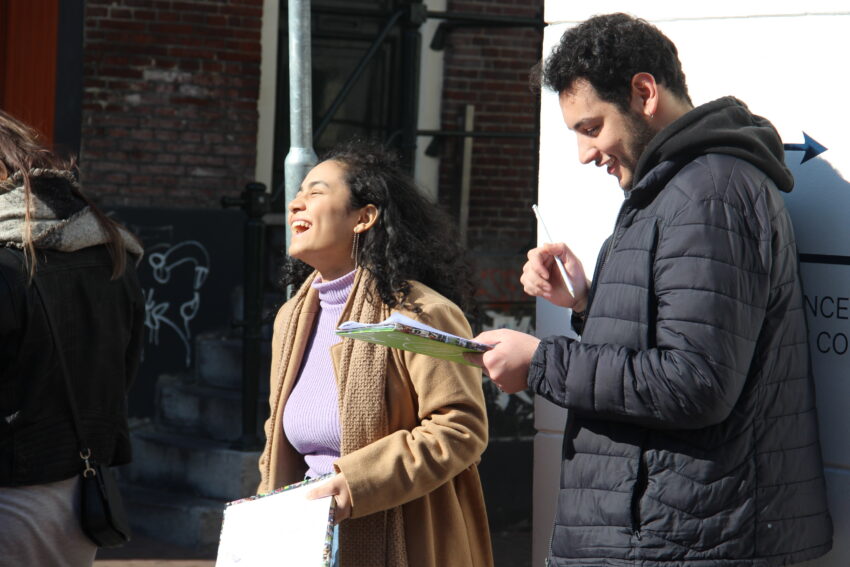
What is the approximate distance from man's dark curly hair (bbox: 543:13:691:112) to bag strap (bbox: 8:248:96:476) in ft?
4.22

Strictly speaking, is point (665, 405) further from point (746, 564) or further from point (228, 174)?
point (228, 174)

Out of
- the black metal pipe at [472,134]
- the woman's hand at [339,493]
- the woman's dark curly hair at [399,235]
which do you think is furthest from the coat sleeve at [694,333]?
the black metal pipe at [472,134]

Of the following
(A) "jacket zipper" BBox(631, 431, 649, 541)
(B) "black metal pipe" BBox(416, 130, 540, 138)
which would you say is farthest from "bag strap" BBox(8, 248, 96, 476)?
(B) "black metal pipe" BBox(416, 130, 540, 138)

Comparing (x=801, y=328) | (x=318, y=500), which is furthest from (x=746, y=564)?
(x=318, y=500)

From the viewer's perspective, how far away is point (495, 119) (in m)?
8.59

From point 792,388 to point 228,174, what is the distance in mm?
5949

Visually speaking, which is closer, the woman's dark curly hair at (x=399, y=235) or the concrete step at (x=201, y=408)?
the woman's dark curly hair at (x=399, y=235)

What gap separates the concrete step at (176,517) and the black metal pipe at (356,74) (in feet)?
8.57

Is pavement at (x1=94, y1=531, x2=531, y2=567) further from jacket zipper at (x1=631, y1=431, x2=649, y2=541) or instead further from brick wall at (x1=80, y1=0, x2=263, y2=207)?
jacket zipper at (x1=631, y1=431, x2=649, y2=541)

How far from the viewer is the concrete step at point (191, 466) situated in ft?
21.3

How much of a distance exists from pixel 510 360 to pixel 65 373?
3.62 ft

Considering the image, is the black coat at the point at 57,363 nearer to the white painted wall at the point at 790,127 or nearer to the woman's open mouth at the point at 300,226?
the woman's open mouth at the point at 300,226

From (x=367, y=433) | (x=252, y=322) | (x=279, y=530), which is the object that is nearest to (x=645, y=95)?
(x=367, y=433)

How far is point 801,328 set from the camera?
2.28 metres
